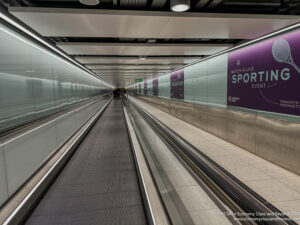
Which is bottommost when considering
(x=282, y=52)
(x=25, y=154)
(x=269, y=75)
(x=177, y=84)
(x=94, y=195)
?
(x=94, y=195)

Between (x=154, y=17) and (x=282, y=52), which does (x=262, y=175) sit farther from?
(x=154, y=17)

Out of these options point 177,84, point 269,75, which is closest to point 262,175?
point 269,75

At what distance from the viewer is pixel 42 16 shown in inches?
112

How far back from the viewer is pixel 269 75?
4344mm

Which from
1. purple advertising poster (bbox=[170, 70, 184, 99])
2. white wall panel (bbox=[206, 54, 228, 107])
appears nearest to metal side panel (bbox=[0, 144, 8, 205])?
white wall panel (bbox=[206, 54, 228, 107])

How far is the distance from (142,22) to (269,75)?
11.2ft

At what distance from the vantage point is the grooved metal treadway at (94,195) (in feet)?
7.91

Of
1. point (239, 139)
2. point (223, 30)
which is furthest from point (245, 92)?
point (223, 30)

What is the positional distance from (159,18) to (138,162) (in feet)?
9.54

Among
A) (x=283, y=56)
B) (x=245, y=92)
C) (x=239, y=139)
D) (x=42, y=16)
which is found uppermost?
(x=42, y=16)

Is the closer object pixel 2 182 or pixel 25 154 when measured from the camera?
pixel 2 182

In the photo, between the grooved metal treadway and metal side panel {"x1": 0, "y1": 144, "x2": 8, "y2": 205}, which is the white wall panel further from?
metal side panel {"x1": 0, "y1": 144, "x2": 8, "y2": 205}

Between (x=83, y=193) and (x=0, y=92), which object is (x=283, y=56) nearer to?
(x=83, y=193)

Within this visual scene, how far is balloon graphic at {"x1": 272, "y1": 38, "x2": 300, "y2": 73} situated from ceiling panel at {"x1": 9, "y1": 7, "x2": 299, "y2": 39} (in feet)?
1.77
